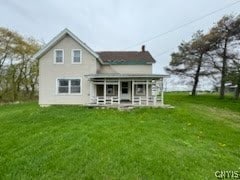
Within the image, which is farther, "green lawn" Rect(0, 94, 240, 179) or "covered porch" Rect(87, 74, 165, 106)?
"covered porch" Rect(87, 74, 165, 106)

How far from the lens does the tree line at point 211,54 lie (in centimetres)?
3725

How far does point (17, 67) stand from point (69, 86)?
20399 millimetres

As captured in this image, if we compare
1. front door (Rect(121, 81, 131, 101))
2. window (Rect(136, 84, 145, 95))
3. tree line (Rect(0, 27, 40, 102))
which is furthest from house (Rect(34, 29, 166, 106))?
tree line (Rect(0, 27, 40, 102))

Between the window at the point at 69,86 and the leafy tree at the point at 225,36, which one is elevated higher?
the leafy tree at the point at 225,36

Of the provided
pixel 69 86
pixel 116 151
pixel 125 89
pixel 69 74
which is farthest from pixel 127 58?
pixel 116 151

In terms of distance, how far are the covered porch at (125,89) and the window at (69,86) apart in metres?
1.11

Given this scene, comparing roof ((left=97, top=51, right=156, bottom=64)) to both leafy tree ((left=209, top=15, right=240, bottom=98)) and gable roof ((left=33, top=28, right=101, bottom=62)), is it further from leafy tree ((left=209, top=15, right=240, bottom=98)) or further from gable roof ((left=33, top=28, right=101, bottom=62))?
leafy tree ((left=209, top=15, right=240, bottom=98))

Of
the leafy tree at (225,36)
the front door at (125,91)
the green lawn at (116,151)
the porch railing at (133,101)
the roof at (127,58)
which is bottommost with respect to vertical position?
the green lawn at (116,151)

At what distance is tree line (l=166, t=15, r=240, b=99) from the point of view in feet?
122

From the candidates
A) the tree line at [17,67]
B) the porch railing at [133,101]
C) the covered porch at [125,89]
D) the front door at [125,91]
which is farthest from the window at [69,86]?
the tree line at [17,67]

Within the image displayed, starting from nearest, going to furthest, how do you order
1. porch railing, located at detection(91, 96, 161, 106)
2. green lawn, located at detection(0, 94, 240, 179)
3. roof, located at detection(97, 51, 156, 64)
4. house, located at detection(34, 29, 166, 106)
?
green lawn, located at detection(0, 94, 240, 179)
porch railing, located at detection(91, 96, 161, 106)
house, located at detection(34, 29, 166, 106)
roof, located at detection(97, 51, 156, 64)

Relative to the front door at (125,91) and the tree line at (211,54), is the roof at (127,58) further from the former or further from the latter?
the tree line at (211,54)

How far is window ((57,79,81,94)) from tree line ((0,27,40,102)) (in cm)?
1818

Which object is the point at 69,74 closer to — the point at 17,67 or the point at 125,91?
the point at 125,91
